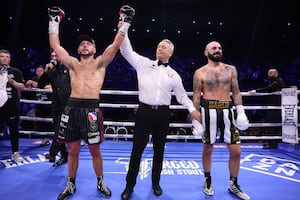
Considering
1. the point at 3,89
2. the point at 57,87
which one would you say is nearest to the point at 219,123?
the point at 57,87

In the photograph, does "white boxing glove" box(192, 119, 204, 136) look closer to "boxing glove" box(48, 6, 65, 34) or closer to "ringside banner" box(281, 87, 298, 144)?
"boxing glove" box(48, 6, 65, 34)

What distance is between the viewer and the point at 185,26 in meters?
15.1

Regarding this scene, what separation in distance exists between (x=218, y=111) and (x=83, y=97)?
1.46 m

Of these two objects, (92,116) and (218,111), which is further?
(218,111)

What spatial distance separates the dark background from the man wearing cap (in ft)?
36.3

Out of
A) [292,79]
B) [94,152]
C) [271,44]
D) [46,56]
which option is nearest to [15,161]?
[94,152]

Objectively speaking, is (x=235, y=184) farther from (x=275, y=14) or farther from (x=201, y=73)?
(x=275, y=14)

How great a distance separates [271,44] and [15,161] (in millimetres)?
15960

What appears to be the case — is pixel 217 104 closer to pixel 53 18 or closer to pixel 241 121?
pixel 241 121

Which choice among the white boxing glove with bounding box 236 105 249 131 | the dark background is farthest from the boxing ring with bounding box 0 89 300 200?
the dark background

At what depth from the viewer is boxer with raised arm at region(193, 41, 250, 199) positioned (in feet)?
8.93

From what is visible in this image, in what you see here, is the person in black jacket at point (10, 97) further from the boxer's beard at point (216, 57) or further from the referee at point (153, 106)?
the boxer's beard at point (216, 57)

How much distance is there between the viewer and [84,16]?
1437 centimetres

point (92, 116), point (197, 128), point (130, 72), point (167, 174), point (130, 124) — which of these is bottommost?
point (167, 174)
